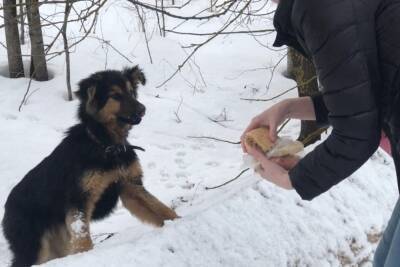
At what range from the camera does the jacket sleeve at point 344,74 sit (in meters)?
1.51

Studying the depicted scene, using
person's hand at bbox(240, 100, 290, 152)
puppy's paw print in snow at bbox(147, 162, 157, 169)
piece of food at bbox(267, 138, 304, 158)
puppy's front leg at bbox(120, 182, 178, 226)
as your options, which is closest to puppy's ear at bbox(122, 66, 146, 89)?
puppy's front leg at bbox(120, 182, 178, 226)

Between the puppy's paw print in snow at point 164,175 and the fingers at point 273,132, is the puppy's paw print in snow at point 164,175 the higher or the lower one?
the lower one

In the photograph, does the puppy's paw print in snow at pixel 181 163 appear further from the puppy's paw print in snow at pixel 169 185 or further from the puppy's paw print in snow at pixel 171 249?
the puppy's paw print in snow at pixel 171 249

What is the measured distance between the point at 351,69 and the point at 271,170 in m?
0.60

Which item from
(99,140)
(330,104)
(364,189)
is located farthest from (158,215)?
(330,104)

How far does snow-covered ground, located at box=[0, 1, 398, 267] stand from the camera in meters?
3.31

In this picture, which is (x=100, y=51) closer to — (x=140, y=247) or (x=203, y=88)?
(x=203, y=88)

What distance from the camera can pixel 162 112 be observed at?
30.7 feet

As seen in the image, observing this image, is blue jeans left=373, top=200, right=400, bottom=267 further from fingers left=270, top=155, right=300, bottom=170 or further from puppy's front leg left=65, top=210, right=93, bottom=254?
puppy's front leg left=65, top=210, right=93, bottom=254

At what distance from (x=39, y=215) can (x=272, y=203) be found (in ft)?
6.54

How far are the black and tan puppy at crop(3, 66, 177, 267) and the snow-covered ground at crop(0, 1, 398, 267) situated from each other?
30 centimetres

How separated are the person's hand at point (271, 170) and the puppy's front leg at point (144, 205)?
2.14m

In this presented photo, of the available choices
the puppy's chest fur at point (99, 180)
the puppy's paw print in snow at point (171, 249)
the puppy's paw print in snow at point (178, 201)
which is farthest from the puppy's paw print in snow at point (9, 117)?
the puppy's paw print in snow at point (171, 249)

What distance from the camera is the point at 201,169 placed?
736 centimetres
